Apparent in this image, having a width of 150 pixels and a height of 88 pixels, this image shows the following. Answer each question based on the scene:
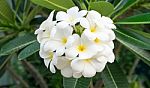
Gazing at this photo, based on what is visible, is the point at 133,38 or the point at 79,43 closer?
the point at 79,43

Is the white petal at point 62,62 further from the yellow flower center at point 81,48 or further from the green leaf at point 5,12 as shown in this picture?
the green leaf at point 5,12

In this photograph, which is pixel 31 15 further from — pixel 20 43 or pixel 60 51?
pixel 60 51

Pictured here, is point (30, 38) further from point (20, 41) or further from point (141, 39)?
point (141, 39)

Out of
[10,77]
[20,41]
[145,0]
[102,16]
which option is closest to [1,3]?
[20,41]

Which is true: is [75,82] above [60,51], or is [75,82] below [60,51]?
below

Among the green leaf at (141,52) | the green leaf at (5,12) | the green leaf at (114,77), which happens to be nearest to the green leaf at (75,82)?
the green leaf at (114,77)

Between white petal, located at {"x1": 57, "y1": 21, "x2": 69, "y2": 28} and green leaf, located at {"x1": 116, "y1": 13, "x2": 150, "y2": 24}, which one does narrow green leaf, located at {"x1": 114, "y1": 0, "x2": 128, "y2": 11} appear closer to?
green leaf, located at {"x1": 116, "y1": 13, "x2": 150, "y2": 24}

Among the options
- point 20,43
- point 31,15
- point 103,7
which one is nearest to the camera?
point 103,7

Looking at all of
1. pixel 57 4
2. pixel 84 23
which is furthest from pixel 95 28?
pixel 57 4
